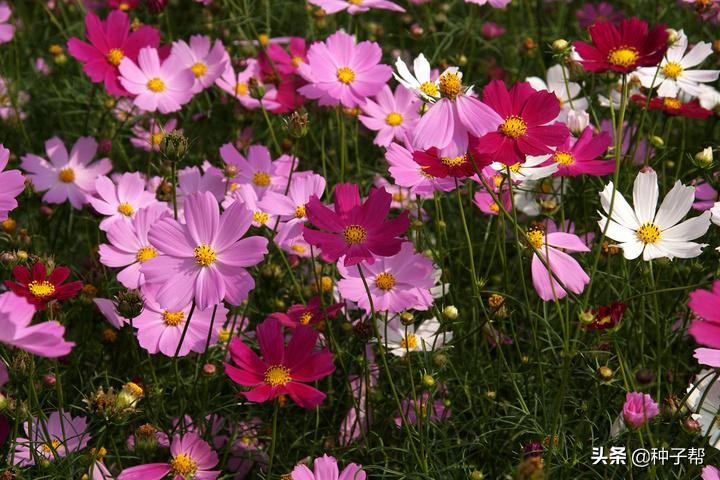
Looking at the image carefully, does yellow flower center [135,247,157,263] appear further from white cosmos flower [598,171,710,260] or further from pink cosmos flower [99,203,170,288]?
white cosmos flower [598,171,710,260]

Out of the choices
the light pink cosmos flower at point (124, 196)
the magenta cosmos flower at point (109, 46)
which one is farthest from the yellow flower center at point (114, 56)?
the light pink cosmos flower at point (124, 196)

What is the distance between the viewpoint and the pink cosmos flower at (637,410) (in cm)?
98

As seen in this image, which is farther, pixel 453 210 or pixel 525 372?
pixel 453 210

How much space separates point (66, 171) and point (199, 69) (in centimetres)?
34

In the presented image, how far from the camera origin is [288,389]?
103cm

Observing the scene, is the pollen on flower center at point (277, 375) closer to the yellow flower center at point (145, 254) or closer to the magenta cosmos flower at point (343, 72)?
the yellow flower center at point (145, 254)

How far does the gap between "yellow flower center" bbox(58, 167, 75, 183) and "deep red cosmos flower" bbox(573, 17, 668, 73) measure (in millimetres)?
955

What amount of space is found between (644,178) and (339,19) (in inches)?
44.5

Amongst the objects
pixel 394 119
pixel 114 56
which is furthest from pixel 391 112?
pixel 114 56

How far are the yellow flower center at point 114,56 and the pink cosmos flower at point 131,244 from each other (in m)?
0.42

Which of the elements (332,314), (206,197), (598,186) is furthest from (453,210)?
(206,197)

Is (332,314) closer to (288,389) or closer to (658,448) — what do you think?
(288,389)

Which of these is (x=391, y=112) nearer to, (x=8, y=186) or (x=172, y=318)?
(x=172, y=318)

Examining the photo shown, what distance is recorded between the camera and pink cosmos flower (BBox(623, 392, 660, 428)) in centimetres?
98
